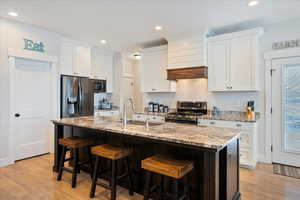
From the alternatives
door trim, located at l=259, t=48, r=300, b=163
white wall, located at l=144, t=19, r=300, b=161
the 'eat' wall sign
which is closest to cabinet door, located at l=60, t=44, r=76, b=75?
the 'eat' wall sign

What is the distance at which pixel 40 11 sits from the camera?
300 cm

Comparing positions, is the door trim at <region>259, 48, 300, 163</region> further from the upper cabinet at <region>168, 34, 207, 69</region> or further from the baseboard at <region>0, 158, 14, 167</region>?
the baseboard at <region>0, 158, 14, 167</region>

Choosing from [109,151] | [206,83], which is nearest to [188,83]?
[206,83]

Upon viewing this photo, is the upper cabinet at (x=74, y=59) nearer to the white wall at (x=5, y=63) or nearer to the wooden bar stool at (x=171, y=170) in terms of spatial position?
the white wall at (x=5, y=63)

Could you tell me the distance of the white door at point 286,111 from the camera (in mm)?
3365

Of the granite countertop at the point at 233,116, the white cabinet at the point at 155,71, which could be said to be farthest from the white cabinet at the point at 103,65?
the granite countertop at the point at 233,116

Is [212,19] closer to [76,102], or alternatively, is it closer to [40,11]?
[40,11]

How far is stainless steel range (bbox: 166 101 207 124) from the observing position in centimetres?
377

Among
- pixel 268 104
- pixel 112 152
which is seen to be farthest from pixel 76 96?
pixel 268 104

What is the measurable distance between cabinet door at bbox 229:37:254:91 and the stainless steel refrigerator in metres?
3.45

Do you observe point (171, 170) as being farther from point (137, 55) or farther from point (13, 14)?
point (137, 55)

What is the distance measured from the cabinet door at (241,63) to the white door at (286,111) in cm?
53

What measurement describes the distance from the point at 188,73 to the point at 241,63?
1.07 m

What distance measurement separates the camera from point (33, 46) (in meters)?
3.69
